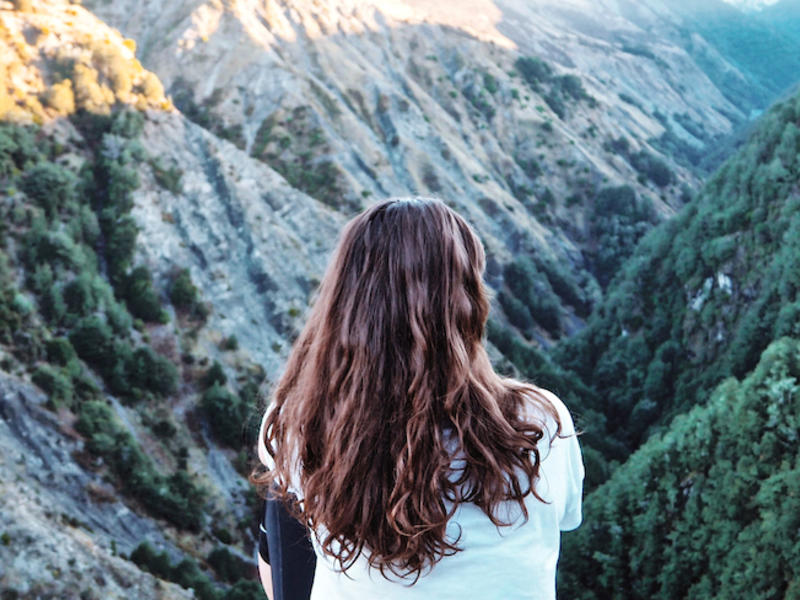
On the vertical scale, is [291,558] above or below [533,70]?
above

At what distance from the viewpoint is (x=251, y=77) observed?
2304 inches

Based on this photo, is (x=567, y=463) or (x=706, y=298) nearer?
(x=567, y=463)

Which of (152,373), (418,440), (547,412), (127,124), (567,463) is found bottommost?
(152,373)

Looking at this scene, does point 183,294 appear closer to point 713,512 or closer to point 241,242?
point 241,242

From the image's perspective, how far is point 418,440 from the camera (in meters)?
2.61

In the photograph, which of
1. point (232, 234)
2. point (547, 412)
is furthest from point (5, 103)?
point (547, 412)

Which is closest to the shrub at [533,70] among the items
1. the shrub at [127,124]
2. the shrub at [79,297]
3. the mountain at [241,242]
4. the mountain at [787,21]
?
the mountain at [241,242]

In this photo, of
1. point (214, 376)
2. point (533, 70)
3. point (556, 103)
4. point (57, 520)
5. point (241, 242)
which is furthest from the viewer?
point (533, 70)

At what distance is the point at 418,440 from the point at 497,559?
1.85 feet

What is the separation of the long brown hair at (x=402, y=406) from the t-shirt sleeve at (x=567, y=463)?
9 cm

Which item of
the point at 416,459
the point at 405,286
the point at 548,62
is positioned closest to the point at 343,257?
the point at 405,286

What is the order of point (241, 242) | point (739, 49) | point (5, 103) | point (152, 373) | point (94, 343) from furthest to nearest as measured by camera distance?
point (739, 49) < point (241, 242) < point (5, 103) < point (152, 373) < point (94, 343)

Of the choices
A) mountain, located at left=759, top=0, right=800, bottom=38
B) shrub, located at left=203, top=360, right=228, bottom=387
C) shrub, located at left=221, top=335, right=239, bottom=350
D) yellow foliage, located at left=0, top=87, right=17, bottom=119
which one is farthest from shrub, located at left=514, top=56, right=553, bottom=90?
mountain, located at left=759, top=0, right=800, bottom=38

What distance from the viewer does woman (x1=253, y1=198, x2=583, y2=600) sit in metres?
2.55
